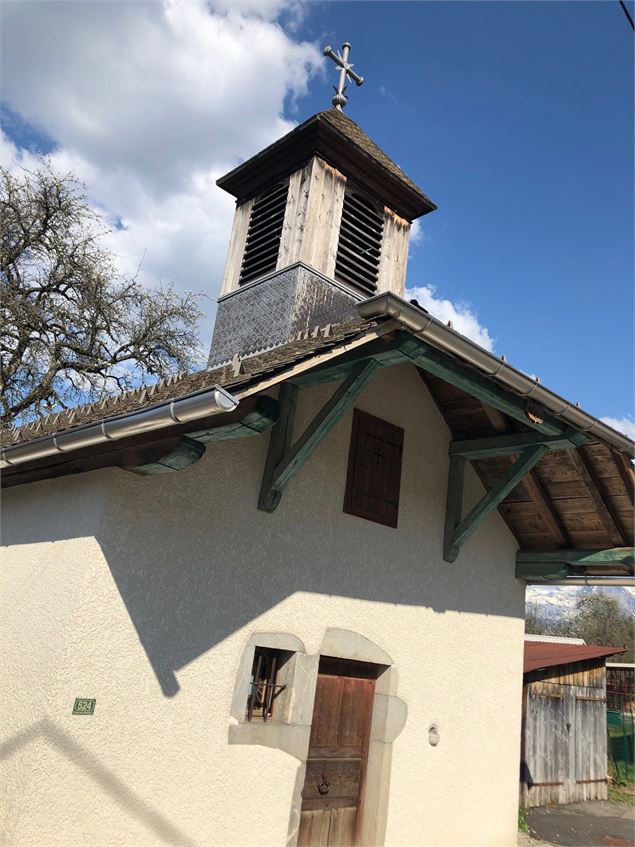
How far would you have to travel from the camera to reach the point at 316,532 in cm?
566

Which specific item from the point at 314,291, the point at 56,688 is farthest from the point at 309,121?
the point at 56,688

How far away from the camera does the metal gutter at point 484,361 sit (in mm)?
3903

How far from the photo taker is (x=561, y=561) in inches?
293

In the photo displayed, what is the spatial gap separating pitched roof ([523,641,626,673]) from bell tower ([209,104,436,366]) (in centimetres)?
681

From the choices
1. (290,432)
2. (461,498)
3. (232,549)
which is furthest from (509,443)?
(232,549)

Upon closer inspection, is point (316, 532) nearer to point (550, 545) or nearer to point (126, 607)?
point (126, 607)

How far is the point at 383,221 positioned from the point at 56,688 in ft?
19.9

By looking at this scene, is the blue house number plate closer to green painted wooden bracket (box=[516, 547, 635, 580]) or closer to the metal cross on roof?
green painted wooden bracket (box=[516, 547, 635, 580])

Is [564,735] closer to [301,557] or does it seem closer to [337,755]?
[337,755]

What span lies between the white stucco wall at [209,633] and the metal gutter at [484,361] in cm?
176

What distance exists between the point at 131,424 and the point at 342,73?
261 inches

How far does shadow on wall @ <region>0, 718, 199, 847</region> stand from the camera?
3967mm

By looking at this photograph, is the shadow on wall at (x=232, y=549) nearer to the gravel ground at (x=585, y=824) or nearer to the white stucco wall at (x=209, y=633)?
the white stucco wall at (x=209, y=633)

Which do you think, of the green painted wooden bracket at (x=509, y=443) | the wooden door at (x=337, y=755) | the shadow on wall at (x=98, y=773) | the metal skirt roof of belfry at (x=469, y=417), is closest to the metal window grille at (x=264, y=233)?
the metal skirt roof of belfry at (x=469, y=417)
